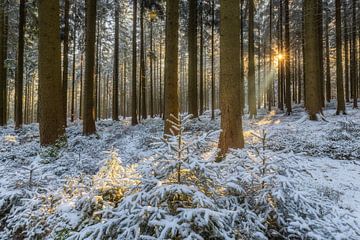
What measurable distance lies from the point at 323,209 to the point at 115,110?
1807 centimetres

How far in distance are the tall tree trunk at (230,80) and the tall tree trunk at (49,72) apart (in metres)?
5.27

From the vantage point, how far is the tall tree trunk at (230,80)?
6680 mm

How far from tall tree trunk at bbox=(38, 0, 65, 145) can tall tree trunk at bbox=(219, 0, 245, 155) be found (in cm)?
527

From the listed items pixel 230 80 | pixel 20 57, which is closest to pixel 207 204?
pixel 230 80

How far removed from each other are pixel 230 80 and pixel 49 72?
5587 millimetres

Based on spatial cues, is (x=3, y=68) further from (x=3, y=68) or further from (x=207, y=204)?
(x=207, y=204)

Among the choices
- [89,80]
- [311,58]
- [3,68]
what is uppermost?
[3,68]

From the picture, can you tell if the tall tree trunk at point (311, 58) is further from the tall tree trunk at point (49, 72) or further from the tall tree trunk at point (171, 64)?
the tall tree trunk at point (49, 72)

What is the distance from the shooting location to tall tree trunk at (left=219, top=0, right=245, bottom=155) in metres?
6.68

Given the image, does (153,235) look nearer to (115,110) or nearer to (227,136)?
(227,136)

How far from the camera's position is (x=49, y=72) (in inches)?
350

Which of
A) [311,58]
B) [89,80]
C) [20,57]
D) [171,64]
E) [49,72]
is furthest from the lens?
[20,57]

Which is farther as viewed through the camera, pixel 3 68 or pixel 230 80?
pixel 3 68

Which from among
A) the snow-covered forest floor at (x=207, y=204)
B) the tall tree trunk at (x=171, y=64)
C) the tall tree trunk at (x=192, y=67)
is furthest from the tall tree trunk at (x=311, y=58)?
the snow-covered forest floor at (x=207, y=204)
